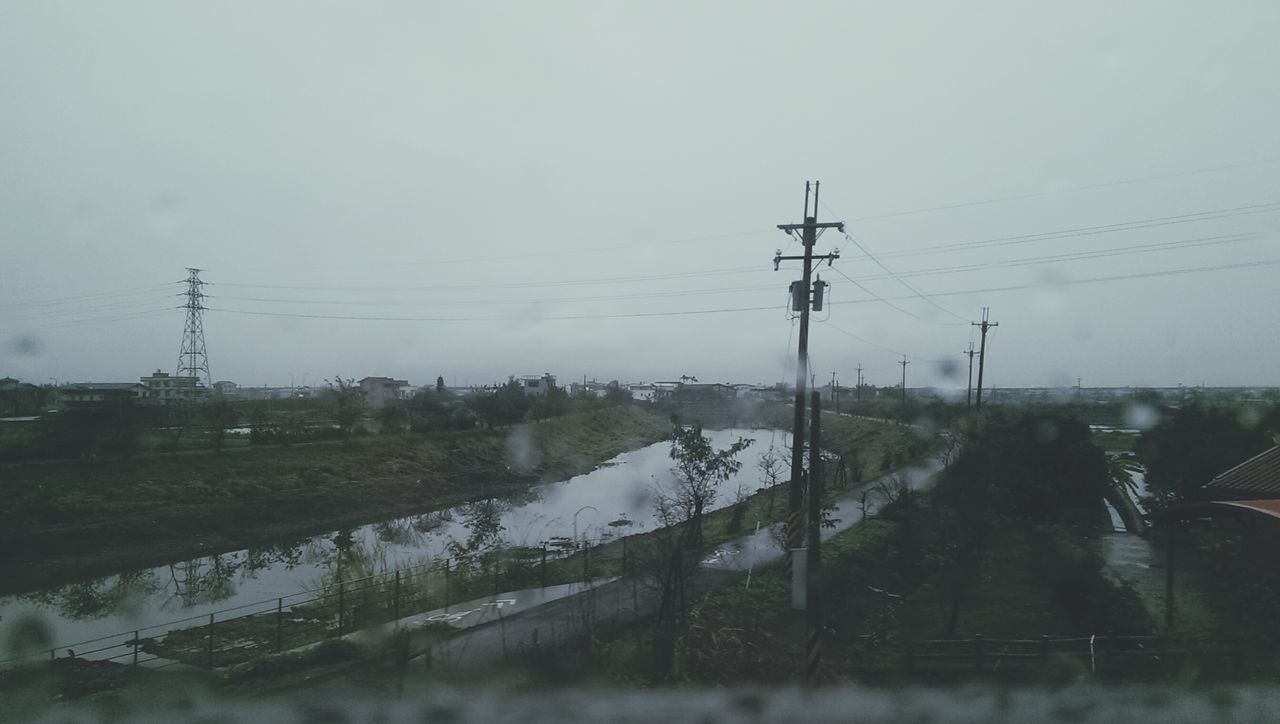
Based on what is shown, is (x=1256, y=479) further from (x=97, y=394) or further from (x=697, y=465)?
(x=97, y=394)

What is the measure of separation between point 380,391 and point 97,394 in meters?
16.3

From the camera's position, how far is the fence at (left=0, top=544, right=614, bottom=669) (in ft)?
34.6

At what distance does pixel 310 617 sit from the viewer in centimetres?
1338

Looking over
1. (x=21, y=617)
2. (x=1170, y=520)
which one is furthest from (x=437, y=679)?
(x=21, y=617)

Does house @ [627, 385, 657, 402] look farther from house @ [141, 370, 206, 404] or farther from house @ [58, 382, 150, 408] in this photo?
house @ [58, 382, 150, 408]

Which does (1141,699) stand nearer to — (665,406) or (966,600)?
(966,600)

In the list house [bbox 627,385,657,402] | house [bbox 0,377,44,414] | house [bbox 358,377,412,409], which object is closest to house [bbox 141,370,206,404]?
house [bbox 0,377,44,414]

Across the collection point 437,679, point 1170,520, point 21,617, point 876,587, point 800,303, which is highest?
point 800,303

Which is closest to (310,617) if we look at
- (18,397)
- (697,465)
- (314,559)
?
(314,559)

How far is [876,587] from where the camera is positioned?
48.4 feet

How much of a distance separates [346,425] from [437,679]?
30851mm

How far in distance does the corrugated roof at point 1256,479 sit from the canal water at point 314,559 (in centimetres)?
1370

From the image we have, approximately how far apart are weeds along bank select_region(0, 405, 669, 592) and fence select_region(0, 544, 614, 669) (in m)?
7.94

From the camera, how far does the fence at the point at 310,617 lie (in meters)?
10.5
